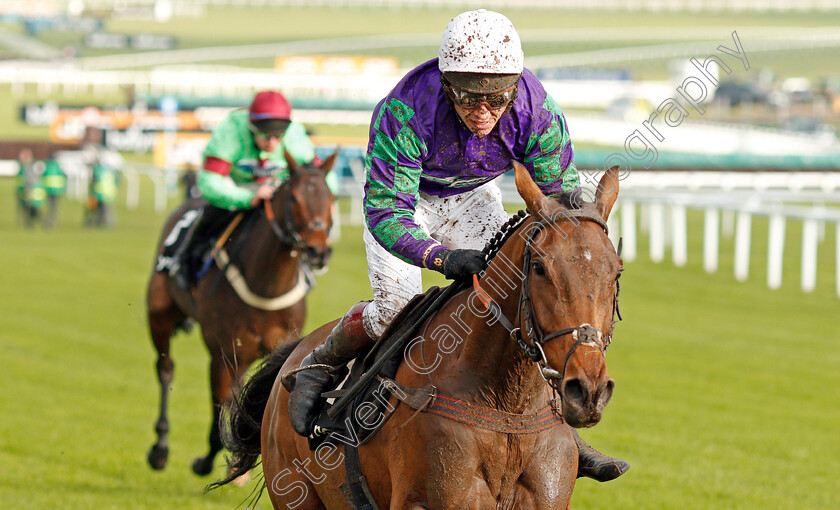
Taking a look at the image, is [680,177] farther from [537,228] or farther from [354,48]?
[354,48]

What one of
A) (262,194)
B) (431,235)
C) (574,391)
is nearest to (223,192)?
(262,194)

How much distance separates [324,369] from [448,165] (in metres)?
0.92

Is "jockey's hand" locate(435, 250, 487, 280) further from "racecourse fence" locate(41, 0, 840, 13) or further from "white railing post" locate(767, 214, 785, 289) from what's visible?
"racecourse fence" locate(41, 0, 840, 13)

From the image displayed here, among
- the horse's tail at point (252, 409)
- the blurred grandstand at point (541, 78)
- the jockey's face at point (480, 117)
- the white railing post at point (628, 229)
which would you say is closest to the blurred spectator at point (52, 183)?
the blurred grandstand at point (541, 78)

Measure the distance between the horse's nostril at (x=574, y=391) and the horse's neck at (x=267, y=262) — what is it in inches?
171

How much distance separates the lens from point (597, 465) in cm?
364

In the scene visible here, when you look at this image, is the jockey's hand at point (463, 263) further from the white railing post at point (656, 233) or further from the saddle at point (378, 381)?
the white railing post at point (656, 233)

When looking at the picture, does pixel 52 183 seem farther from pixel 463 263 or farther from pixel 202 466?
pixel 463 263

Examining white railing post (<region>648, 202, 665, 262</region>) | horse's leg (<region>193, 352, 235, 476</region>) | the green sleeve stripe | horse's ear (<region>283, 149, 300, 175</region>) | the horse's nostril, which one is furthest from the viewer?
white railing post (<region>648, 202, 665, 262</region>)

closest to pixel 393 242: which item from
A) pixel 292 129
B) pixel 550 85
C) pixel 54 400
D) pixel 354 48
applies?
pixel 292 129

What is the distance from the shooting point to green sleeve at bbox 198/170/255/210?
23.5 ft

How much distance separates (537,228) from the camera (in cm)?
302

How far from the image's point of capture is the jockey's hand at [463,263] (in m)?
3.24

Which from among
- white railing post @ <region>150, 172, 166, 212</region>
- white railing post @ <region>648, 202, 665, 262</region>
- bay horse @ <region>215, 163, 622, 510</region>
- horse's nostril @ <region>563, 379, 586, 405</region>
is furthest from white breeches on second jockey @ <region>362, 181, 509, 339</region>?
white railing post @ <region>150, 172, 166, 212</region>
